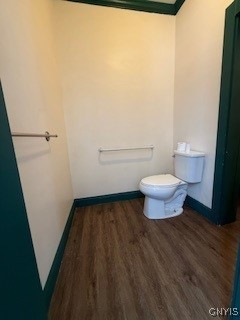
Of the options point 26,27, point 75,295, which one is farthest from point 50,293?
point 26,27

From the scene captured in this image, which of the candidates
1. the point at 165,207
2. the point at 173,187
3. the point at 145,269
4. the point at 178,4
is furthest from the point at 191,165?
the point at 178,4

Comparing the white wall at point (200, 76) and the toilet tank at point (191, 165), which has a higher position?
the white wall at point (200, 76)

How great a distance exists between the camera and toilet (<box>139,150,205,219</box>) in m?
1.77

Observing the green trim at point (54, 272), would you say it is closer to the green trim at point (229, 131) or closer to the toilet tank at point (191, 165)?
the toilet tank at point (191, 165)

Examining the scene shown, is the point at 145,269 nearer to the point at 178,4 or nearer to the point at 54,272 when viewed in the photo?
the point at 54,272

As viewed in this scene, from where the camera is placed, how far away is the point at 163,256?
1363 mm

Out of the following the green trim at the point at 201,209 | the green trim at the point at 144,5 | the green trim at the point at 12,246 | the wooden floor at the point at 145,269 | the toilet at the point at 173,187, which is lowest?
the wooden floor at the point at 145,269

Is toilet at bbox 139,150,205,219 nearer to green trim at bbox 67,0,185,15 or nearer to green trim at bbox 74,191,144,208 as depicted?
green trim at bbox 74,191,144,208

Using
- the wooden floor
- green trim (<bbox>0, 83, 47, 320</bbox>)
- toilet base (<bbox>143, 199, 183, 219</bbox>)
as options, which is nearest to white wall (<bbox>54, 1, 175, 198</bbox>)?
toilet base (<bbox>143, 199, 183, 219</bbox>)

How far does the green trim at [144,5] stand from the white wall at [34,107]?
654 mm

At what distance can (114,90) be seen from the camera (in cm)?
204

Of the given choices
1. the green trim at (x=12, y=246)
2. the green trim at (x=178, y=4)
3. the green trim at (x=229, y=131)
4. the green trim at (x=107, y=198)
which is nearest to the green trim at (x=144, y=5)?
the green trim at (x=178, y=4)

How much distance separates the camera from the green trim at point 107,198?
221cm

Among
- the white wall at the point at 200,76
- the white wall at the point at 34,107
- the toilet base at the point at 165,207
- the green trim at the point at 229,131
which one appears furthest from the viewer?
the toilet base at the point at 165,207
